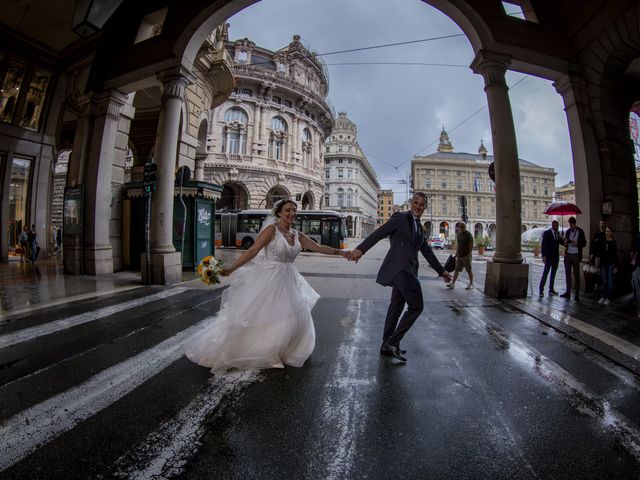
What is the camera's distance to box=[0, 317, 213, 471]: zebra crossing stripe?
1951 millimetres

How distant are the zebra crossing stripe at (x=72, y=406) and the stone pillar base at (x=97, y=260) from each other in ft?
27.0

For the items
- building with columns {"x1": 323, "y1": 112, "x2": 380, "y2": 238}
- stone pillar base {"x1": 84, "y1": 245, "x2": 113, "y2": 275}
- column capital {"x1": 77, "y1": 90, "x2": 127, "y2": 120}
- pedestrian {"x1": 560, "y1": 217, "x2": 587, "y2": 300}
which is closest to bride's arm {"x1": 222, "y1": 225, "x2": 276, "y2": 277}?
pedestrian {"x1": 560, "y1": 217, "x2": 587, "y2": 300}

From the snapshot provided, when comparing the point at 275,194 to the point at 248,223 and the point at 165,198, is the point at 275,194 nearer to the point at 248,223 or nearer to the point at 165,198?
the point at 248,223

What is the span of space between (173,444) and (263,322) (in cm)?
142

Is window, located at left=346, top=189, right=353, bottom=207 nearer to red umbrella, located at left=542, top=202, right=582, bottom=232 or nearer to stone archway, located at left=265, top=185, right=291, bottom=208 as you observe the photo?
stone archway, located at left=265, top=185, right=291, bottom=208

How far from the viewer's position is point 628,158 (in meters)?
8.27

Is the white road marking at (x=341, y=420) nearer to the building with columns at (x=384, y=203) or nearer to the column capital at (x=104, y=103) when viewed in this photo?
the column capital at (x=104, y=103)

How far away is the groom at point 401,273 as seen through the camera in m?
3.57

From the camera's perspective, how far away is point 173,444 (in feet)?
6.40

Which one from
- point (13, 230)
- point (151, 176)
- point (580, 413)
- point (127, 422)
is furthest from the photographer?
point (13, 230)

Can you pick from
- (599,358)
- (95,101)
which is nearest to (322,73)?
(95,101)

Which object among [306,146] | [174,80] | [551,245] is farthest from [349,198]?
[551,245]

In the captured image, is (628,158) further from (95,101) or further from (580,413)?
(95,101)

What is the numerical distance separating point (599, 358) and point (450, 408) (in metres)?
2.56
